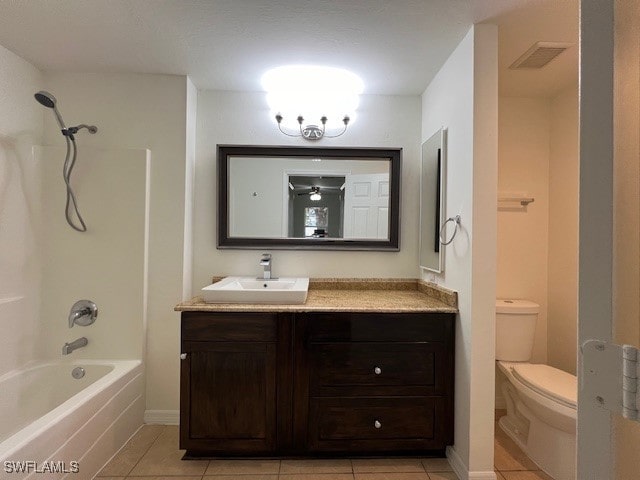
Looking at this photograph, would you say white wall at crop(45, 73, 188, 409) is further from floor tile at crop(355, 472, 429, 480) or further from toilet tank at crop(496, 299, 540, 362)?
toilet tank at crop(496, 299, 540, 362)

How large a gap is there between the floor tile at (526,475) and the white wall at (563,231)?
2.65 feet

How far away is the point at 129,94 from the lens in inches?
86.8

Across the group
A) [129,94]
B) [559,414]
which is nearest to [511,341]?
[559,414]

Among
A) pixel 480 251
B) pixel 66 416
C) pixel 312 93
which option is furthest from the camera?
pixel 312 93

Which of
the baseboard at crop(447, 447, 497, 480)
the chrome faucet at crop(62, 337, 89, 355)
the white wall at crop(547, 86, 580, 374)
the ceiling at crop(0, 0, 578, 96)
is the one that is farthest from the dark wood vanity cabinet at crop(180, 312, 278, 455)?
the white wall at crop(547, 86, 580, 374)

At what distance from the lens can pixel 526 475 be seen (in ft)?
5.76

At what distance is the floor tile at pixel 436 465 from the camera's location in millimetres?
1772

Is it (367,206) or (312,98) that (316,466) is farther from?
(312,98)

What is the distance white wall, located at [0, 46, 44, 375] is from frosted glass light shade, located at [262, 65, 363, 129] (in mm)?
1445

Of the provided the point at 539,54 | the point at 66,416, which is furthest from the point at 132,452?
the point at 539,54

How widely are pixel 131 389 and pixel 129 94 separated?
184cm

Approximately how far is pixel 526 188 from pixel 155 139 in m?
2.53

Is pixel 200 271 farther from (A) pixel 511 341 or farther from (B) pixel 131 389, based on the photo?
(A) pixel 511 341

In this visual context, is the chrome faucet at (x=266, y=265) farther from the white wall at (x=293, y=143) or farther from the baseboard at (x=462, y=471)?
the baseboard at (x=462, y=471)
